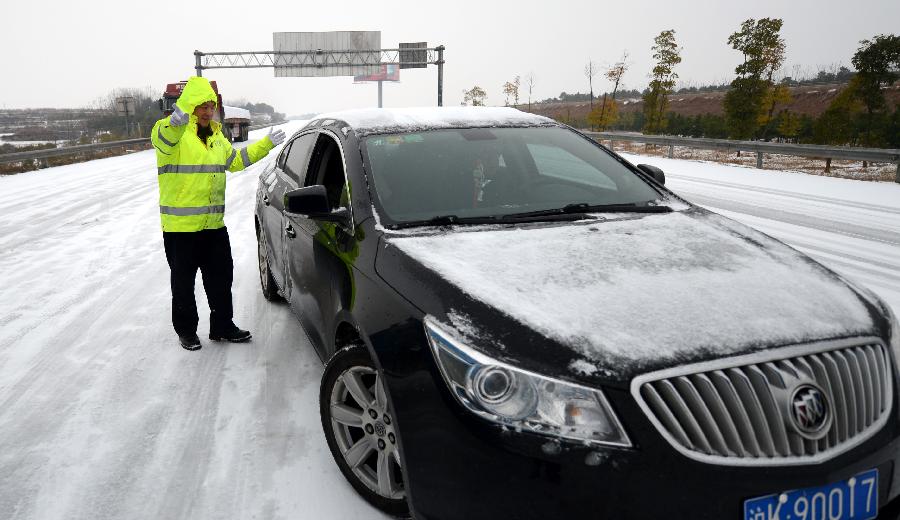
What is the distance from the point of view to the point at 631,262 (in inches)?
90.1

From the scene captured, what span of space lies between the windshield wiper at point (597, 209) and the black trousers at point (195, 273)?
2.41 m

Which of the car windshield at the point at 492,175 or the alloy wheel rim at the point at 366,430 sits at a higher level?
the car windshield at the point at 492,175

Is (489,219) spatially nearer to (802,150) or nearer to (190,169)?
(190,169)

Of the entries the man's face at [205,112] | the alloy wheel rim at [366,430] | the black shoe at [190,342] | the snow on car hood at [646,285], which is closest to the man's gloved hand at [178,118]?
the man's face at [205,112]

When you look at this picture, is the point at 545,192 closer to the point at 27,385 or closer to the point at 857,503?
the point at 857,503

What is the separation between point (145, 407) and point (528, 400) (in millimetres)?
2564

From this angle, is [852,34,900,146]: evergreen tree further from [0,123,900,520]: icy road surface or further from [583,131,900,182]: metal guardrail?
[0,123,900,520]: icy road surface

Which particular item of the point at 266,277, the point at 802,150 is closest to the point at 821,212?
the point at 802,150

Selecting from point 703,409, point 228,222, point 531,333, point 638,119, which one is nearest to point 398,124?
point 531,333

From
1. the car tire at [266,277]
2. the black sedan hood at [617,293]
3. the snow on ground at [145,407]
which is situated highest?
the black sedan hood at [617,293]

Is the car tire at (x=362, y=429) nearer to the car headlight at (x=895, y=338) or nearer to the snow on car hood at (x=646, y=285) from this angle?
the snow on car hood at (x=646, y=285)

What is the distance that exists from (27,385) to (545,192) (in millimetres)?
3237

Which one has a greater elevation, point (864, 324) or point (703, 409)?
point (864, 324)

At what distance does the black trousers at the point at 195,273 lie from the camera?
13.7ft
